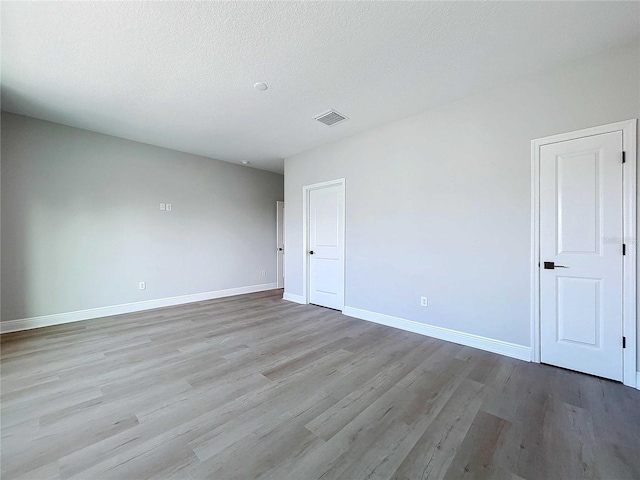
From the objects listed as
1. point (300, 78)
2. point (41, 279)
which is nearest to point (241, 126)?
point (300, 78)

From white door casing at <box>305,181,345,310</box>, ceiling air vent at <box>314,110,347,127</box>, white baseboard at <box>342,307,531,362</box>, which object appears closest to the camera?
white baseboard at <box>342,307,531,362</box>

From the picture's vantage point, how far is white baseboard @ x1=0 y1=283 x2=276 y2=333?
3.48 meters

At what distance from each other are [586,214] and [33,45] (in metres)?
4.89

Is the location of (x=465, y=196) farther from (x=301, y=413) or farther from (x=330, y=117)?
(x=301, y=413)

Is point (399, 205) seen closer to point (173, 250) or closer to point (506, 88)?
point (506, 88)

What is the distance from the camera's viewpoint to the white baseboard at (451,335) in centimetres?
266

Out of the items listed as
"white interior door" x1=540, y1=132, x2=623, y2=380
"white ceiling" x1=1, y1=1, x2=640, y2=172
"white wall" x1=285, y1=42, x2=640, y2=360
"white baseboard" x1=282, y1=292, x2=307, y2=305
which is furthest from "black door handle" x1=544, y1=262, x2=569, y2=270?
"white baseboard" x1=282, y1=292, x2=307, y2=305

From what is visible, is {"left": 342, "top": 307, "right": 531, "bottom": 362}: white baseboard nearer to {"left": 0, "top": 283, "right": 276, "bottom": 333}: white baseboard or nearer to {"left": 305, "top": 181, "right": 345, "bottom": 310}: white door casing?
{"left": 305, "top": 181, "right": 345, "bottom": 310}: white door casing

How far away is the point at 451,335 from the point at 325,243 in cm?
238

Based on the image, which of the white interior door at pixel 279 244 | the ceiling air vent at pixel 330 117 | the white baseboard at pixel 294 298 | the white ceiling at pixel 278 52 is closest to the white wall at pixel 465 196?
the white ceiling at pixel 278 52

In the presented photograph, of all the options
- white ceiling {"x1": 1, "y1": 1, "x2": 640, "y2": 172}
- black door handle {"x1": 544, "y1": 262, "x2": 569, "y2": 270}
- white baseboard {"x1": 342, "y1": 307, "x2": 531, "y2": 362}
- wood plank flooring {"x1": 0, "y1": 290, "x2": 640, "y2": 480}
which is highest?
white ceiling {"x1": 1, "y1": 1, "x2": 640, "y2": 172}

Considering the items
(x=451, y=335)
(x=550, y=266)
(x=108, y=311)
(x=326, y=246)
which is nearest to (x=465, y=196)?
(x=550, y=266)

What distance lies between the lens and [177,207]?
193 inches

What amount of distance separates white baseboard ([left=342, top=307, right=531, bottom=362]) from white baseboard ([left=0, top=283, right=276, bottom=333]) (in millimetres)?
2900
